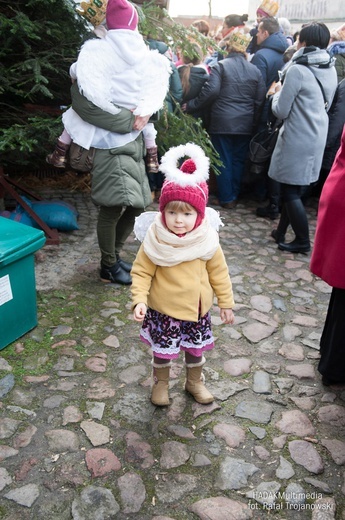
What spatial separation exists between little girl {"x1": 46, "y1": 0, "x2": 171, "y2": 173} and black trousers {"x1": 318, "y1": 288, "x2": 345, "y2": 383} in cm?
187

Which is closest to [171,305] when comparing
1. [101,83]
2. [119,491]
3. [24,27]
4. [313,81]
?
[119,491]

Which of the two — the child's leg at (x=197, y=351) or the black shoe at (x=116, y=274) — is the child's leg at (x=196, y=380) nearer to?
the child's leg at (x=197, y=351)

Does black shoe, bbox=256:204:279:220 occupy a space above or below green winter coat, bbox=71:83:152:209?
below

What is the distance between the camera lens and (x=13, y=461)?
7.32ft

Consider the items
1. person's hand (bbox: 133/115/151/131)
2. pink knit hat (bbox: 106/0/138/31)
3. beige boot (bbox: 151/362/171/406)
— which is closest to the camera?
beige boot (bbox: 151/362/171/406)

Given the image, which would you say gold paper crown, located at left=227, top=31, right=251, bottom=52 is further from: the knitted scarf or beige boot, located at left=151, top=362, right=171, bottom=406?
beige boot, located at left=151, top=362, right=171, bottom=406

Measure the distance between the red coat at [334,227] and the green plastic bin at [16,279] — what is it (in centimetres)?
A: 181

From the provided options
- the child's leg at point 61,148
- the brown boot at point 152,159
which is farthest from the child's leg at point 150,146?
the child's leg at point 61,148

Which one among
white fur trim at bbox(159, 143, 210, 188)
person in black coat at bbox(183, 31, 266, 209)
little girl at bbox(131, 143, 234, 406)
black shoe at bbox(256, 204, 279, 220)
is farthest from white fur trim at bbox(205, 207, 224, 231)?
black shoe at bbox(256, 204, 279, 220)

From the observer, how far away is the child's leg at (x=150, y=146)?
12.1ft

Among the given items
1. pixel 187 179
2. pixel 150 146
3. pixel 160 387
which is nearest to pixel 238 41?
pixel 150 146

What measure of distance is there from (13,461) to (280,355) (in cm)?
185

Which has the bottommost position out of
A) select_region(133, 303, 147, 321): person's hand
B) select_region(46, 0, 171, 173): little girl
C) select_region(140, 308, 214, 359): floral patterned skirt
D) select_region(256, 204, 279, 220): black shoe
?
select_region(256, 204, 279, 220): black shoe

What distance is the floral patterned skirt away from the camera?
96.6 inches
